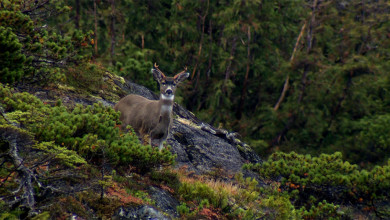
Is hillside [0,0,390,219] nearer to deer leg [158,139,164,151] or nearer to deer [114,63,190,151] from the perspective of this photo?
deer leg [158,139,164,151]

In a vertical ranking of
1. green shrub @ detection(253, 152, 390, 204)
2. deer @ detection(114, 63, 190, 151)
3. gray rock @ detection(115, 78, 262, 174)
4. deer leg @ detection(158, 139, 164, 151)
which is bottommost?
gray rock @ detection(115, 78, 262, 174)

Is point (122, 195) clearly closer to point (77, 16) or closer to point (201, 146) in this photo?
point (201, 146)

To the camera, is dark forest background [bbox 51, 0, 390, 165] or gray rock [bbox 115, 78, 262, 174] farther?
dark forest background [bbox 51, 0, 390, 165]

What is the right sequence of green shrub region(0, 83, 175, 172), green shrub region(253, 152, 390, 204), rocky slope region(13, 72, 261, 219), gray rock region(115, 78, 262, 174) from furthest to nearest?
gray rock region(115, 78, 262, 174)
rocky slope region(13, 72, 261, 219)
green shrub region(253, 152, 390, 204)
green shrub region(0, 83, 175, 172)

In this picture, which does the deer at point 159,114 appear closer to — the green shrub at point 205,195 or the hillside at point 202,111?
the hillside at point 202,111

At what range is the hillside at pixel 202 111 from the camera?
8.37m

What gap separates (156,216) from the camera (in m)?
8.42

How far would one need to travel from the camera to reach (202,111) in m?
35.8

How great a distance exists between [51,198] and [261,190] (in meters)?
6.68

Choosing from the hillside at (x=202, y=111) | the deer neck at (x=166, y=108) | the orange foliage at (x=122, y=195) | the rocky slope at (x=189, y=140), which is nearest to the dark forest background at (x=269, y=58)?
the hillside at (x=202, y=111)

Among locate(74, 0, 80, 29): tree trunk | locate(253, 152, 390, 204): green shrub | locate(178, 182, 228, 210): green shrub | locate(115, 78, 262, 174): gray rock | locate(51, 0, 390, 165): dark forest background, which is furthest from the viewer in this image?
locate(51, 0, 390, 165): dark forest background

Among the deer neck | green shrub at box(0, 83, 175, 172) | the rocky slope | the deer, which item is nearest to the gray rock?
the rocky slope

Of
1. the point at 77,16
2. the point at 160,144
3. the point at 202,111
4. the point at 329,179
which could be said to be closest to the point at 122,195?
the point at 160,144

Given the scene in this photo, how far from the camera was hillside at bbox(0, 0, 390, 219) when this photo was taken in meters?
8.37
